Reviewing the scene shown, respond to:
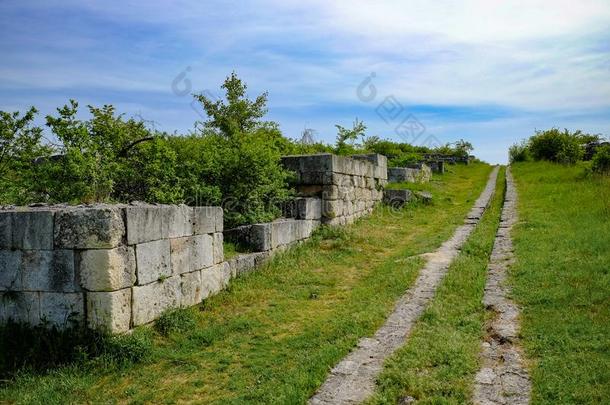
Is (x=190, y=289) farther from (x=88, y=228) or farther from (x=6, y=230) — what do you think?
(x=6, y=230)

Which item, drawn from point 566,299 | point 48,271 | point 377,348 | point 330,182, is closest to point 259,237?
point 330,182

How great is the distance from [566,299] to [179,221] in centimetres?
479

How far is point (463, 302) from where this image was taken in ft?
20.5

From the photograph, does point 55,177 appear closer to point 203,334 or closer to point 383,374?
point 203,334

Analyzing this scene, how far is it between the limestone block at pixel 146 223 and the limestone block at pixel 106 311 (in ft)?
1.97

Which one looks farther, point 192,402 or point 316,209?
point 316,209

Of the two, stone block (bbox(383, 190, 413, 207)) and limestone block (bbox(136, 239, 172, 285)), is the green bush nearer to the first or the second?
stone block (bbox(383, 190, 413, 207))

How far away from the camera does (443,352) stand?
4543 mm

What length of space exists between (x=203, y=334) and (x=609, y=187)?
548 inches

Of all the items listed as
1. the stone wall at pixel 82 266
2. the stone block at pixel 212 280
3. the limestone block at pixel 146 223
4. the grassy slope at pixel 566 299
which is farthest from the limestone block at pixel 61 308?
the grassy slope at pixel 566 299

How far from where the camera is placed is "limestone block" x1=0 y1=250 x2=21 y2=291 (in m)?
5.23

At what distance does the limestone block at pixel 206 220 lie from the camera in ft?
21.6

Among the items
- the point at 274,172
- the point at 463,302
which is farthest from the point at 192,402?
the point at 274,172

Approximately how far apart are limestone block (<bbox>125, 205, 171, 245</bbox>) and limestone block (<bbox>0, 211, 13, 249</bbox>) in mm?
1248
